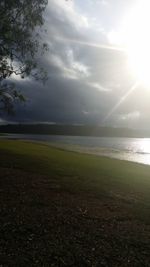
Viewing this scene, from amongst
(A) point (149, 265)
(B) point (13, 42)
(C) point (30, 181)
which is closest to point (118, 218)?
(A) point (149, 265)

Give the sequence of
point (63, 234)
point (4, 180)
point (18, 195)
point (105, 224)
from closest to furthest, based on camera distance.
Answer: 1. point (63, 234)
2. point (105, 224)
3. point (18, 195)
4. point (4, 180)

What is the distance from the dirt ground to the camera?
11422 mm

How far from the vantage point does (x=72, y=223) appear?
51.0 ft

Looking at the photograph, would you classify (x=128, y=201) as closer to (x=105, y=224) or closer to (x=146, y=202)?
(x=146, y=202)

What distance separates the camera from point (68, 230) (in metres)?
14.4

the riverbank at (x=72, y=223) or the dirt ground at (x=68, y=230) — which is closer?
the dirt ground at (x=68, y=230)

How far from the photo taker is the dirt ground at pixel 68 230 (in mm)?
11422

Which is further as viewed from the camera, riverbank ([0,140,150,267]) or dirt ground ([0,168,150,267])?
riverbank ([0,140,150,267])

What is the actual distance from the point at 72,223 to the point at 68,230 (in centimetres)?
112

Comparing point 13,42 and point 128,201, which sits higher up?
point 13,42

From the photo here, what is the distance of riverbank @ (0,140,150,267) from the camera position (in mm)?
11594

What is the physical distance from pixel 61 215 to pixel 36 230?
114 inches

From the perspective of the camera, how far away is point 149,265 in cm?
1141

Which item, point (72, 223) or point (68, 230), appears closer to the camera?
point (68, 230)
